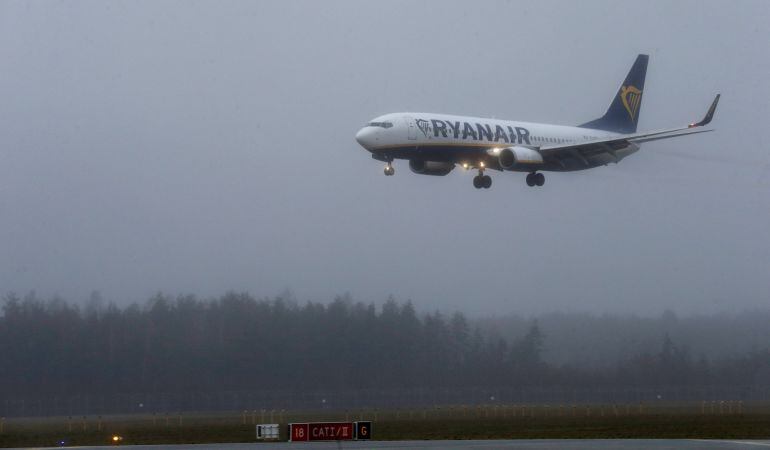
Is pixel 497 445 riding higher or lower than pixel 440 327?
lower

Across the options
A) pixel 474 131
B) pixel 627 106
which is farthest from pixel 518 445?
pixel 627 106

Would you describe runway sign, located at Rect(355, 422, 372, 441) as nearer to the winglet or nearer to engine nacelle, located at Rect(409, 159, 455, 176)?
engine nacelle, located at Rect(409, 159, 455, 176)

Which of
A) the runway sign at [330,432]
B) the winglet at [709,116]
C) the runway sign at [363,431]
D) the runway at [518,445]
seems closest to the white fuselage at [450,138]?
the winglet at [709,116]

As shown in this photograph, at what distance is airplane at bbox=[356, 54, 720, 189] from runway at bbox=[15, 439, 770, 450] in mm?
18832

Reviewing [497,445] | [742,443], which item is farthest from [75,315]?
[742,443]

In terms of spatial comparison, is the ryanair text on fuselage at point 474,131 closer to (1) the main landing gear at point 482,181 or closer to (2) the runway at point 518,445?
(1) the main landing gear at point 482,181

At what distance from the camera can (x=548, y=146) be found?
2891 inches

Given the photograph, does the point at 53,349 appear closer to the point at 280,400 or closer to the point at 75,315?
the point at 75,315

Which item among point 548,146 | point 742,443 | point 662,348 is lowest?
point 742,443

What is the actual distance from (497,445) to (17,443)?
65.9ft

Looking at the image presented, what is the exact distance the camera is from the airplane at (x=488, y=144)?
66.4 meters

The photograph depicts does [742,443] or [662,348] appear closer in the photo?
[742,443]

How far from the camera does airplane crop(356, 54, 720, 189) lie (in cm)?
6638

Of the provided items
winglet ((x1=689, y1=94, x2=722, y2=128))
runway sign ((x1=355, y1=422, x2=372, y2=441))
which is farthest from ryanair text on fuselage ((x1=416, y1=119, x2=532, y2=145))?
runway sign ((x1=355, y1=422, x2=372, y2=441))
